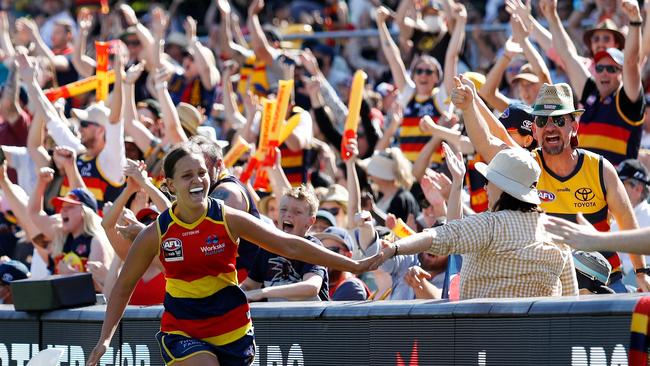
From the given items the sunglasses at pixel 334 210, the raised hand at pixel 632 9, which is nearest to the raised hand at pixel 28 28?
the sunglasses at pixel 334 210

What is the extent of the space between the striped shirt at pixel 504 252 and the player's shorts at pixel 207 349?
3.50 feet

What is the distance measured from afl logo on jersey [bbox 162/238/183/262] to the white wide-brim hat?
1.55m

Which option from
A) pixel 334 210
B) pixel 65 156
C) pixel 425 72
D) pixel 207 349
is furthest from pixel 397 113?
pixel 207 349

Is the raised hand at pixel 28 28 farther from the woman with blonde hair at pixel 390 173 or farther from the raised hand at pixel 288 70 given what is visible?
the woman with blonde hair at pixel 390 173

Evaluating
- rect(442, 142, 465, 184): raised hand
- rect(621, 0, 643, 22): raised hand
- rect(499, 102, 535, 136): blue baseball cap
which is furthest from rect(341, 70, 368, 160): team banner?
rect(442, 142, 465, 184): raised hand

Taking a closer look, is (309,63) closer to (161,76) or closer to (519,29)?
(161,76)

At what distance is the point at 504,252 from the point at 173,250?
1618mm

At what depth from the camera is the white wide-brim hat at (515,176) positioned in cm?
645

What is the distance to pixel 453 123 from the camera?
1044 cm

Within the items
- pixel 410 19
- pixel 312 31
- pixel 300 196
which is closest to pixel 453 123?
pixel 300 196

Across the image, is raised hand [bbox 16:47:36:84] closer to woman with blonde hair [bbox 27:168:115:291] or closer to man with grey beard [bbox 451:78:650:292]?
woman with blonde hair [bbox 27:168:115:291]

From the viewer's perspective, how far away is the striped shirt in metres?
6.35

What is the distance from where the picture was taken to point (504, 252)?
21.1 feet

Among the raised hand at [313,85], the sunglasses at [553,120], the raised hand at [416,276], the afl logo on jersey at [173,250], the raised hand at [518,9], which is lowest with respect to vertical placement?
the raised hand at [313,85]
